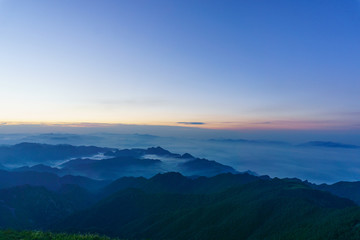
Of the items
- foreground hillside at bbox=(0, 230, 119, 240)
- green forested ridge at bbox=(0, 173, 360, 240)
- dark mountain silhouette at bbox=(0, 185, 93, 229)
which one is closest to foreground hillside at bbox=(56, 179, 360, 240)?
green forested ridge at bbox=(0, 173, 360, 240)

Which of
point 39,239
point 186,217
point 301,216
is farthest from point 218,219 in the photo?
point 39,239

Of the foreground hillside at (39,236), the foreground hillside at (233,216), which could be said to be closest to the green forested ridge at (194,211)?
the foreground hillside at (233,216)

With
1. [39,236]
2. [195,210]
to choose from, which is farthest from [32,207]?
[39,236]

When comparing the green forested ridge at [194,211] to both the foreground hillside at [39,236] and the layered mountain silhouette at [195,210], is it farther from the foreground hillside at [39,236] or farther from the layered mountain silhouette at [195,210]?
the foreground hillside at [39,236]

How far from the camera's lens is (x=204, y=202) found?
4016 inches

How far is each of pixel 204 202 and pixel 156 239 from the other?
3765 cm

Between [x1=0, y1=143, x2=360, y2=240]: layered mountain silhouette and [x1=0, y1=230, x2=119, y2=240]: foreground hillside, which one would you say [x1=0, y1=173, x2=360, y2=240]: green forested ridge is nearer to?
[x1=0, y1=143, x2=360, y2=240]: layered mountain silhouette

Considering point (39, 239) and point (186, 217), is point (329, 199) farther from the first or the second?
point (39, 239)

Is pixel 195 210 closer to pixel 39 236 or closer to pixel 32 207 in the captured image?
pixel 39 236

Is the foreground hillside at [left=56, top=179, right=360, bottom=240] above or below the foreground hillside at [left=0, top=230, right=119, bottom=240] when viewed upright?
below

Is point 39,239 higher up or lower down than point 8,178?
higher up

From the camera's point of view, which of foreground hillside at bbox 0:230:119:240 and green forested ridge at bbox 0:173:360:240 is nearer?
foreground hillside at bbox 0:230:119:240

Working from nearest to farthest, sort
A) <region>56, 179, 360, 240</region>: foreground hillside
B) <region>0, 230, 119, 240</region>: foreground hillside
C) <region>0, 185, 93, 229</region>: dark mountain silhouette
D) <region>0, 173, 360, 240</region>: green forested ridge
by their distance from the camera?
<region>0, 230, 119, 240</region>: foreground hillside
<region>56, 179, 360, 240</region>: foreground hillside
<region>0, 173, 360, 240</region>: green forested ridge
<region>0, 185, 93, 229</region>: dark mountain silhouette

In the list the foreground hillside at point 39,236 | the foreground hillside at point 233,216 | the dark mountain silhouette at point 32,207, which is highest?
the foreground hillside at point 39,236
